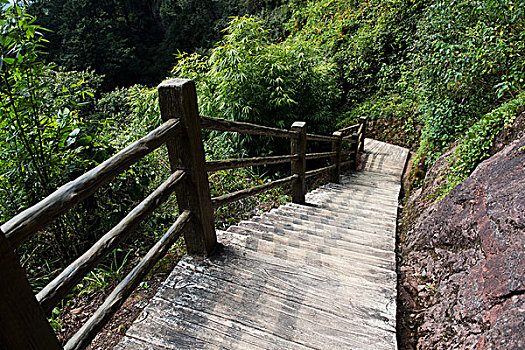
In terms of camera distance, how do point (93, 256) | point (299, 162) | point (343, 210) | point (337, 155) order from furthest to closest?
point (337, 155)
point (343, 210)
point (299, 162)
point (93, 256)

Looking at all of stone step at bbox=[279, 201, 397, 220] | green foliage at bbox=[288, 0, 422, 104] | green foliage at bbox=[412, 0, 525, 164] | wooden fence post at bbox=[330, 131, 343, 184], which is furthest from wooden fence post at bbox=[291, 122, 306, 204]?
green foliage at bbox=[288, 0, 422, 104]

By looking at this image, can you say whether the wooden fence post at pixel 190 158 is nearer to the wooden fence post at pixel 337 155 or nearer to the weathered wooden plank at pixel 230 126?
the weathered wooden plank at pixel 230 126

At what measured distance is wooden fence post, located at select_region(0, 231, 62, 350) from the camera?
2.34 feet

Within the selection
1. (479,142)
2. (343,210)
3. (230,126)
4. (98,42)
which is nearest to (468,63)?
(479,142)

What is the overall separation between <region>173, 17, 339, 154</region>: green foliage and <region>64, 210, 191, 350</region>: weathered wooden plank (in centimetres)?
418

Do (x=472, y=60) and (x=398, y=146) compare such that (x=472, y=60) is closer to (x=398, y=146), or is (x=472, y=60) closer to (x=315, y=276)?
(x=315, y=276)

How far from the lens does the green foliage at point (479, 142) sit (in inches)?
112

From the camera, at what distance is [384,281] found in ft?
6.08

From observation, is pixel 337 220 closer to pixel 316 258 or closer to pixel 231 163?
pixel 316 258

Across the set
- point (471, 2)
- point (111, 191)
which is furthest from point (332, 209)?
point (471, 2)

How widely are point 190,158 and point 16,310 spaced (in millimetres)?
1035

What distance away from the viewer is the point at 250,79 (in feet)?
18.2

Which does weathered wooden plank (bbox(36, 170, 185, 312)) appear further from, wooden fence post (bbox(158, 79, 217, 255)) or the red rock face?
the red rock face

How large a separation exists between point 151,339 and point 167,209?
6.97ft
